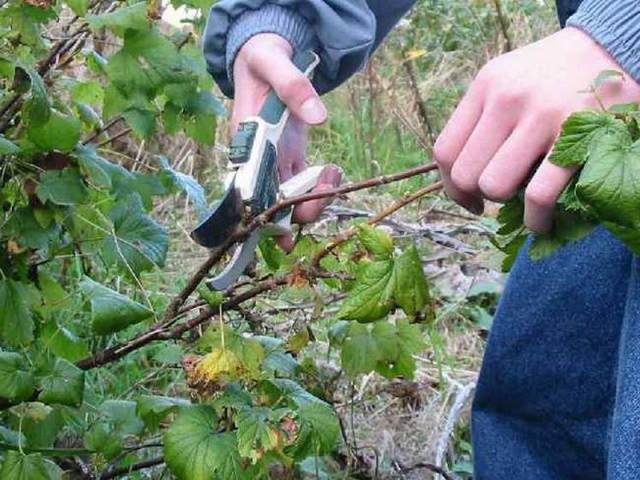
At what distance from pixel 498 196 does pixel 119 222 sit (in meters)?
0.67

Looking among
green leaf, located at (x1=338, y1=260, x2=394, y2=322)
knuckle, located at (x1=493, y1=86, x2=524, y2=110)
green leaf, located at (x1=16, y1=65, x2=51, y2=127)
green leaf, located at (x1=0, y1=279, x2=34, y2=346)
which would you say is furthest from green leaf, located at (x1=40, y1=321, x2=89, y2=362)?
knuckle, located at (x1=493, y1=86, x2=524, y2=110)

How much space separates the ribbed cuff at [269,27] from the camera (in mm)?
1280

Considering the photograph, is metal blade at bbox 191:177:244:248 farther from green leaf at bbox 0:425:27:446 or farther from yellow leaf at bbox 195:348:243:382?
green leaf at bbox 0:425:27:446

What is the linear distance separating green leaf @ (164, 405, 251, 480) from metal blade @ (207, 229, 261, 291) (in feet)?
0.46

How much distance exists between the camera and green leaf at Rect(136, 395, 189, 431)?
1341mm

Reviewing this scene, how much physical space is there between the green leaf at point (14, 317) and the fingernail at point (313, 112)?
443 mm

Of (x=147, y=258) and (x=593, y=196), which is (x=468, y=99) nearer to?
(x=593, y=196)

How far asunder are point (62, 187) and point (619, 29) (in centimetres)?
75

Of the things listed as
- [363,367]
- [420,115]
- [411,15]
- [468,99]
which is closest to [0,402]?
[363,367]

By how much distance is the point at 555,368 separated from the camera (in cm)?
140

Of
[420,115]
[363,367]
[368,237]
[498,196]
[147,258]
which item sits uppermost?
[498,196]

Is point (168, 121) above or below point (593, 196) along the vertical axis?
below

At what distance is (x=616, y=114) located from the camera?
2.83 feet

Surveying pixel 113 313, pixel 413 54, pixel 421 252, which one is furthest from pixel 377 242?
pixel 413 54
